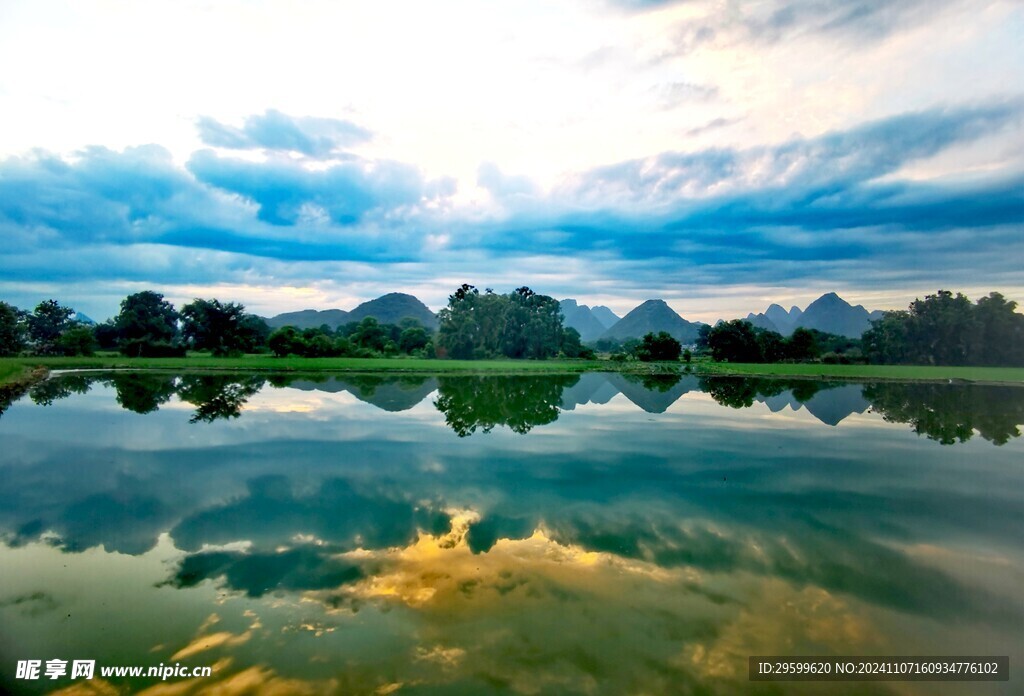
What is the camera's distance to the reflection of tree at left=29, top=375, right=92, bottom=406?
2208 cm

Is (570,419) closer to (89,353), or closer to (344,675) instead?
(344,675)

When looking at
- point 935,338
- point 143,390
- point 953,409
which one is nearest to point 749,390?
point 953,409

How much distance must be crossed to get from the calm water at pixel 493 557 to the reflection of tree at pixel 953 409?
8.01 feet

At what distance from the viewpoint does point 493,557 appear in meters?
6.53

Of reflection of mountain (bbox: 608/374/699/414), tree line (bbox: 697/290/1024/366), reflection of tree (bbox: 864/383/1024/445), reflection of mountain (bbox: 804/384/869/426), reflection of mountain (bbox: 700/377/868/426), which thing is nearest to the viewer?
reflection of tree (bbox: 864/383/1024/445)

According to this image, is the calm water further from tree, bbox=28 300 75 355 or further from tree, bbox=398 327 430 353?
tree, bbox=28 300 75 355

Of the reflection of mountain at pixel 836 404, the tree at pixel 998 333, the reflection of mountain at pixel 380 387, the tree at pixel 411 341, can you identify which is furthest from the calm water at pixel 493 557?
the tree at pixel 411 341

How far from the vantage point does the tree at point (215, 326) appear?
63.8 meters

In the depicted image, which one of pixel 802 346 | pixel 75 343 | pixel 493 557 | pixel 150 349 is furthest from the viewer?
pixel 802 346

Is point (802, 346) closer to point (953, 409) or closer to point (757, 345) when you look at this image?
point (757, 345)

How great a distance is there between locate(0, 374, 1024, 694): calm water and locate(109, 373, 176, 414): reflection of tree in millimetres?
4805

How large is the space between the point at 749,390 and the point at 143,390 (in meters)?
34.4

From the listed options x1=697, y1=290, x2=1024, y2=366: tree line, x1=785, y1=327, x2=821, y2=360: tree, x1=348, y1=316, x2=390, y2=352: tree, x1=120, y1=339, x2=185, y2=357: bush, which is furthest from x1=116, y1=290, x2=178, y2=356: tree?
x1=785, y1=327, x2=821, y2=360: tree

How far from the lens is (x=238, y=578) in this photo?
5.81 meters
